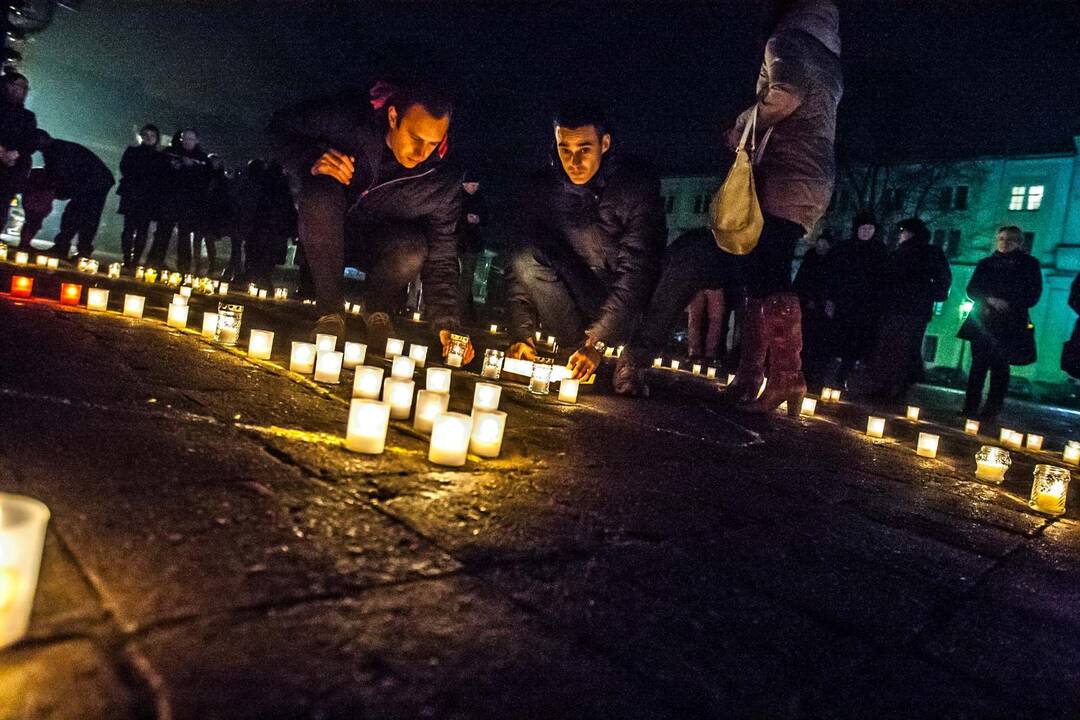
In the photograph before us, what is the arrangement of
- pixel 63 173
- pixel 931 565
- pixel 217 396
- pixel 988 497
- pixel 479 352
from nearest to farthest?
pixel 931 565, pixel 217 396, pixel 988 497, pixel 479 352, pixel 63 173

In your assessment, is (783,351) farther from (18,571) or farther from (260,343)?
(18,571)

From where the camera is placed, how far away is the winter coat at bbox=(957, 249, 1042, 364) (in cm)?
652

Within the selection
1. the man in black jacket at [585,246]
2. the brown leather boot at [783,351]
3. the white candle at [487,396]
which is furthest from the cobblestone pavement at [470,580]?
the man in black jacket at [585,246]

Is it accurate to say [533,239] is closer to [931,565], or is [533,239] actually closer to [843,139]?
[931,565]

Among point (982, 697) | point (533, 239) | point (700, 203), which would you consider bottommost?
point (982, 697)

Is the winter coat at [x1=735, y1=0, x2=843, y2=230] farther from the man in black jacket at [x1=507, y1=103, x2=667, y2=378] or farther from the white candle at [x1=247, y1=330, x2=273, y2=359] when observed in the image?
the white candle at [x1=247, y1=330, x2=273, y2=359]

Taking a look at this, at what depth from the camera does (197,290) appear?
7.42 m

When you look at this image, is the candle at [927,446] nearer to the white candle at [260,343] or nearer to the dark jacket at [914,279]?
the white candle at [260,343]

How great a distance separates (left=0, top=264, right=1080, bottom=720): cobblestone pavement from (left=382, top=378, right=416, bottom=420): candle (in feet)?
0.68

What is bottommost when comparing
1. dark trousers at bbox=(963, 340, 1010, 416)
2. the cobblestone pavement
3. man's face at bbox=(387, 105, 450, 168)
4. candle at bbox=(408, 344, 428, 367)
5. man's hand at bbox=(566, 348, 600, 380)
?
the cobblestone pavement

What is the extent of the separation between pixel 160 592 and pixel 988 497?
318 cm

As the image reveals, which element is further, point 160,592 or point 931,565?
point 931,565

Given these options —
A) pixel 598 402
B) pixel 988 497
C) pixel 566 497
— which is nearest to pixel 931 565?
pixel 566 497

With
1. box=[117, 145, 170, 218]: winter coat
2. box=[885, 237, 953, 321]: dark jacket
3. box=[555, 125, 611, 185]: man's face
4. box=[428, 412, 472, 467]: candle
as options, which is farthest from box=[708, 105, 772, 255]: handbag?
box=[117, 145, 170, 218]: winter coat
